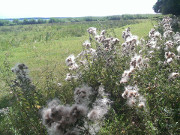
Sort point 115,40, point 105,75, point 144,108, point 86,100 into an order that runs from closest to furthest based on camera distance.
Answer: point 86,100, point 144,108, point 105,75, point 115,40

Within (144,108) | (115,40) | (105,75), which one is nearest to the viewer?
(144,108)

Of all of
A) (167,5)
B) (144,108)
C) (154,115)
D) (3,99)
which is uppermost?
(167,5)

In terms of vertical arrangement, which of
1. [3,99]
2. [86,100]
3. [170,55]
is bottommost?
[3,99]

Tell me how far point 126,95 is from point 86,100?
65 centimetres

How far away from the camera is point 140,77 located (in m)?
3.29

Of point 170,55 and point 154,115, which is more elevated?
point 170,55

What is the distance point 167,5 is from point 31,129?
1789 centimetres

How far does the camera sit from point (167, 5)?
58.6ft

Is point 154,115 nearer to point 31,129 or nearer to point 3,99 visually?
point 31,129

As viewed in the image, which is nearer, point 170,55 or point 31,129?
point 31,129

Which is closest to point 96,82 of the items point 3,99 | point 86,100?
point 86,100

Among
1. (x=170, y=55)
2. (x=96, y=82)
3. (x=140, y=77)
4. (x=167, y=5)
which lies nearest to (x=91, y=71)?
(x=96, y=82)

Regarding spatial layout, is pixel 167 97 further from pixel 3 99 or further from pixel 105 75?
pixel 3 99

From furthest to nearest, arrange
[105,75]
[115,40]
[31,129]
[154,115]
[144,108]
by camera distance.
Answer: [115,40] → [105,75] → [31,129] → [154,115] → [144,108]
